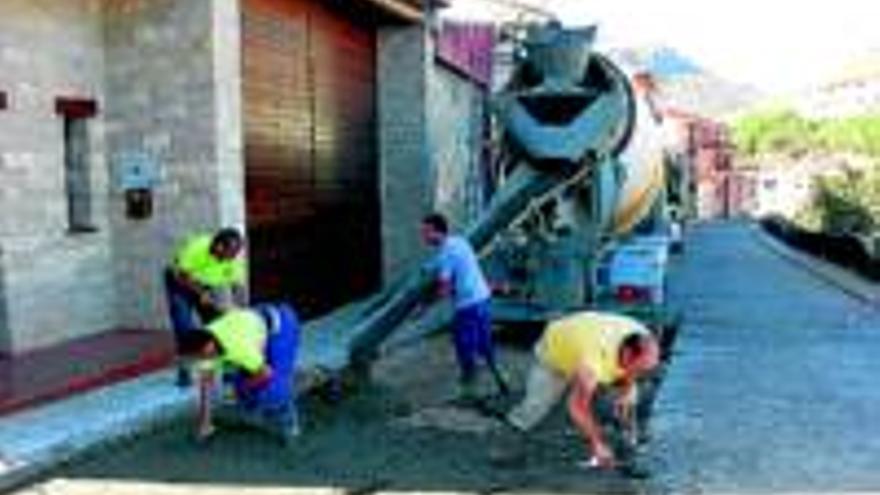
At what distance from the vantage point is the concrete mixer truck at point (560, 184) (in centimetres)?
1656

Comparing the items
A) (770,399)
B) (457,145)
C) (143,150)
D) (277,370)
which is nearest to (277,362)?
(277,370)

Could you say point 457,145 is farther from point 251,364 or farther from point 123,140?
point 251,364

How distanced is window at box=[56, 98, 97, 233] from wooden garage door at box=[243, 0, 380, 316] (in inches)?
82.5

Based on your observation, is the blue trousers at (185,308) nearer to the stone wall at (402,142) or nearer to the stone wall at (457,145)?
the stone wall at (457,145)

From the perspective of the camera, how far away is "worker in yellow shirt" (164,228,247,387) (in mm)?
12367

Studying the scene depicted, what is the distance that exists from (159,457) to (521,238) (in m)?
6.86

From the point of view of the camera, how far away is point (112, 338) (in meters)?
15.2

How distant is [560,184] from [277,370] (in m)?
6.16

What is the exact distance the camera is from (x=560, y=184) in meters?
16.6

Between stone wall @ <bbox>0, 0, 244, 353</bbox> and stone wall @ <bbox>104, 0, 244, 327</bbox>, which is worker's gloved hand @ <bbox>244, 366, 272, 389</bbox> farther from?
stone wall @ <bbox>104, 0, 244, 327</bbox>

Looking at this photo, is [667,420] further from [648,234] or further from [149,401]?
[648,234]

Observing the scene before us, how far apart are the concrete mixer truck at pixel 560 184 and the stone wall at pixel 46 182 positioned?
9.75ft

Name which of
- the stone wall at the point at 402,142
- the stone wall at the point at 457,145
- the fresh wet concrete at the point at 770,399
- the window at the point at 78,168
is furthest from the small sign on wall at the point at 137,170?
the stone wall at the point at 402,142

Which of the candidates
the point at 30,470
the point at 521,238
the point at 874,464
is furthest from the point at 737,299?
the point at 30,470
